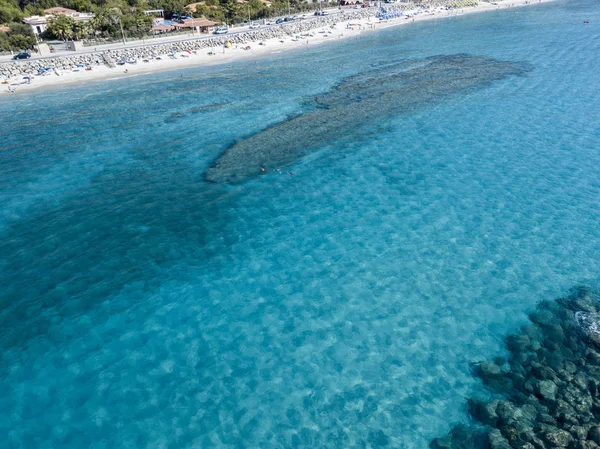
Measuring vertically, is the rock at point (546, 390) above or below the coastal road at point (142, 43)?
below

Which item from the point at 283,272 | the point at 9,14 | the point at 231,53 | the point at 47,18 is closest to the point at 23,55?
the point at 47,18

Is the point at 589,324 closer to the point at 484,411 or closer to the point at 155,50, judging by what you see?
the point at 484,411

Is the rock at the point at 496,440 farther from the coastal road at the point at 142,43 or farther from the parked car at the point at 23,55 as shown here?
the parked car at the point at 23,55

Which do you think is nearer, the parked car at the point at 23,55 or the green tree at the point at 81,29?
the parked car at the point at 23,55

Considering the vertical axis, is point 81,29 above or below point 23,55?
above

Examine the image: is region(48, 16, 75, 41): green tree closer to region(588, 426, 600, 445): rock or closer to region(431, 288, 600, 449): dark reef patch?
region(431, 288, 600, 449): dark reef patch

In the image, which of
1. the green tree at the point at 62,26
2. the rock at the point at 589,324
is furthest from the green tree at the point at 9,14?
the rock at the point at 589,324
